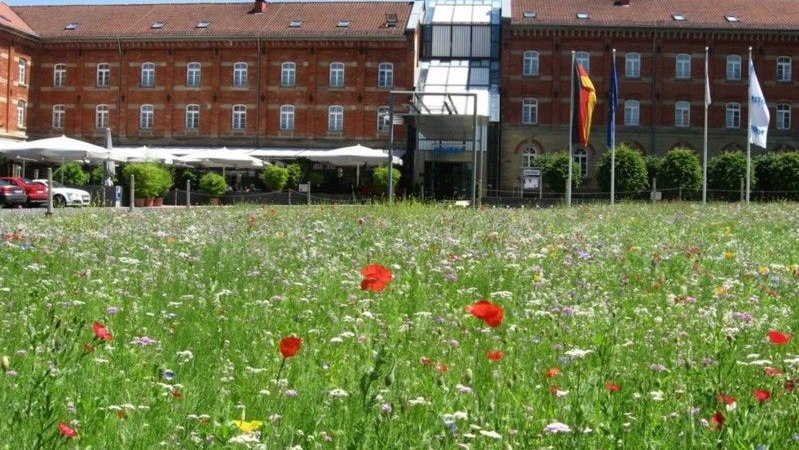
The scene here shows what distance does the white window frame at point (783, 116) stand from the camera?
166ft

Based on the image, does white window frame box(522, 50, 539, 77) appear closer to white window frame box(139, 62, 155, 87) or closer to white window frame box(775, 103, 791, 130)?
white window frame box(775, 103, 791, 130)

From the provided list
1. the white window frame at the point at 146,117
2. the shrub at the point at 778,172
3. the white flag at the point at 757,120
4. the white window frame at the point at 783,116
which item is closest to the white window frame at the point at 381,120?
the white window frame at the point at 146,117

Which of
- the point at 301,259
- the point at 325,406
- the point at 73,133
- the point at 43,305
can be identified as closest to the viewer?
the point at 325,406

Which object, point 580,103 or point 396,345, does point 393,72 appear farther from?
point 396,345

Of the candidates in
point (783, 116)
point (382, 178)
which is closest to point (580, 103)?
point (382, 178)

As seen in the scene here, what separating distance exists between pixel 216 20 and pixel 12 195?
70.5 feet

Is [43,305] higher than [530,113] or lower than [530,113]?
lower

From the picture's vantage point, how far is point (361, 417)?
322 centimetres

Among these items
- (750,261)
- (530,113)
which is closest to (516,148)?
(530,113)

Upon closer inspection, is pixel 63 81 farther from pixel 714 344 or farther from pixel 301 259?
pixel 714 344

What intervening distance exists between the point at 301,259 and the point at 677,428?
5.71 meters

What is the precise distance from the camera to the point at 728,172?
1662 inches

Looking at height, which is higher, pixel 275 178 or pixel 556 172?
pixel 556 172

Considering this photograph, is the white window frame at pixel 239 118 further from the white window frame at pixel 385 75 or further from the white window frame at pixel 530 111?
the white window frame at pixel 530 111
